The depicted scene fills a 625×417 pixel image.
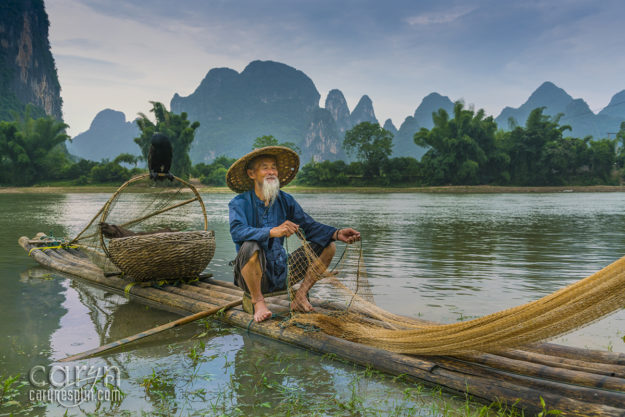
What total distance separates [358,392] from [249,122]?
16710 cm

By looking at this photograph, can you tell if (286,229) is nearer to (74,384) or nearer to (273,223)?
(273,223)

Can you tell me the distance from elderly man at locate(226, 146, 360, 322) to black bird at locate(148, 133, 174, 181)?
3.12ft

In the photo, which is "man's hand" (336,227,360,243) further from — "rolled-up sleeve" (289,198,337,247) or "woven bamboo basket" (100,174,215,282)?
"woven bamboo basket" (100,174,215,282)

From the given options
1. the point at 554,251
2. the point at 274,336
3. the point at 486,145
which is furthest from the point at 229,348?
the point at 486,145

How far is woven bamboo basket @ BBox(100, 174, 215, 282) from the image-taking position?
11.5 ft

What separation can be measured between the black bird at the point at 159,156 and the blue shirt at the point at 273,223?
1.12 m

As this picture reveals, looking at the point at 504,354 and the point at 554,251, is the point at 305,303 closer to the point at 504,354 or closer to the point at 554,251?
the point at 504,354

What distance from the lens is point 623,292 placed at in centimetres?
134

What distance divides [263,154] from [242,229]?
529mm

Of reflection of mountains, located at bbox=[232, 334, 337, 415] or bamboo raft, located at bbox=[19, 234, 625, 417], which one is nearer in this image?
bamboo raft, located at bbox=[19, 234, 625, 417]

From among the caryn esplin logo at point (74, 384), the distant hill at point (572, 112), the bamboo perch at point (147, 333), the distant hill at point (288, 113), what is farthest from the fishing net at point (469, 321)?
the distant hill at point (572, 112)

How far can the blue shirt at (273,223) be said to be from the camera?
2.75 m

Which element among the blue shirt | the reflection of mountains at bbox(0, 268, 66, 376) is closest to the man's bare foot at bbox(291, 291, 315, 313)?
the blue shirt

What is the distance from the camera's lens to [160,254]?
11.5 ft
